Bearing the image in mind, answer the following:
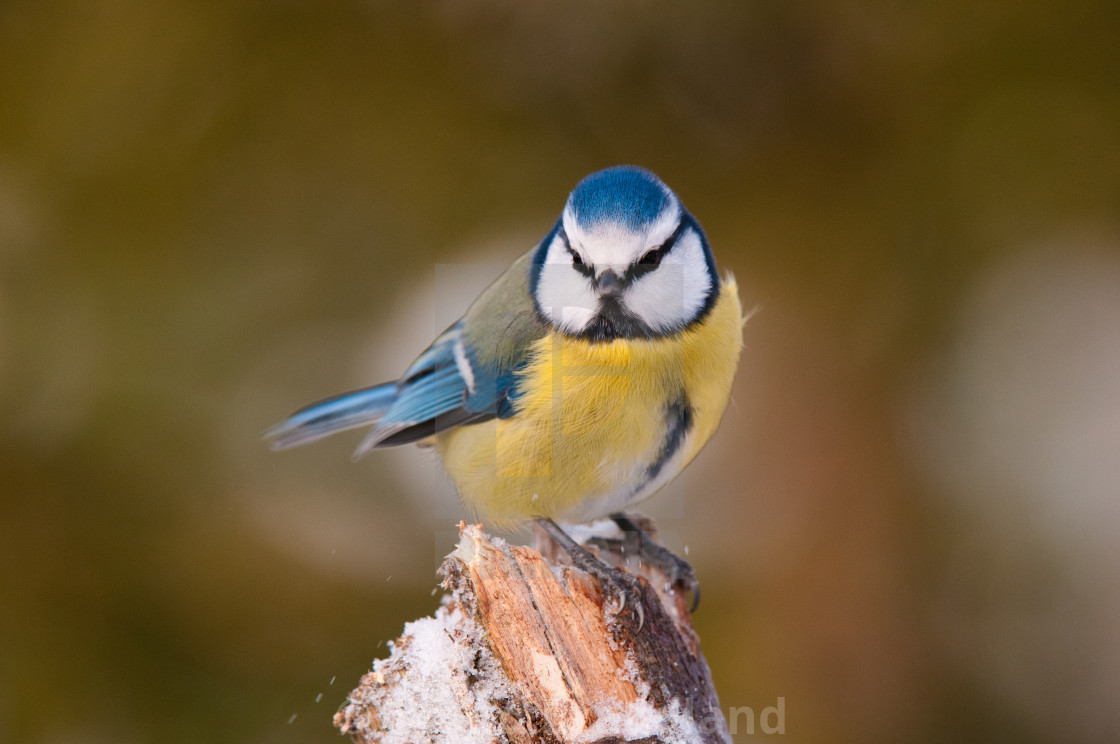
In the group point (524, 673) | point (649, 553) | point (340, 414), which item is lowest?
point (524, 673)

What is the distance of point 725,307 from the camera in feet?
4.87

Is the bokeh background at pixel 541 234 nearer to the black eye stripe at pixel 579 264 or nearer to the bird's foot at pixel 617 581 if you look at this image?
the bird's foot at pixel 617 581

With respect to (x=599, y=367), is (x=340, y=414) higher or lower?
higher

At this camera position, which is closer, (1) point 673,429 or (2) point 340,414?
(1) point 673,429

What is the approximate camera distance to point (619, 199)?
1.29 metres

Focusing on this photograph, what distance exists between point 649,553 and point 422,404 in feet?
1.59

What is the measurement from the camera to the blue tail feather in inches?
70.5

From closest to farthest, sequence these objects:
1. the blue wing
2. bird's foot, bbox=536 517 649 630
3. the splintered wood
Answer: the splintered wood
bird's foot, bbox=536 517 649 630
the blue wing

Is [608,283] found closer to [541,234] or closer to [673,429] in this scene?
[673,429]

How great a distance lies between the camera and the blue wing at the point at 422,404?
154 cm

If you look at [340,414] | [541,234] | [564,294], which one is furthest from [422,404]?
[541,234]

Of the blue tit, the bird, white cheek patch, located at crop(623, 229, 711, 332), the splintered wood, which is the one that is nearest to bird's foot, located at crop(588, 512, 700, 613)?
the bird

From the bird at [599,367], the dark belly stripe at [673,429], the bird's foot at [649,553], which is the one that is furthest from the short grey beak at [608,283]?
the bird's foot at [649,553]

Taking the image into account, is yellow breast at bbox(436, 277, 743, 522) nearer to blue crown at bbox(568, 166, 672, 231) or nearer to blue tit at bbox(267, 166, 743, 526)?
blue tit at bbox(267, 166, 743, 526)
